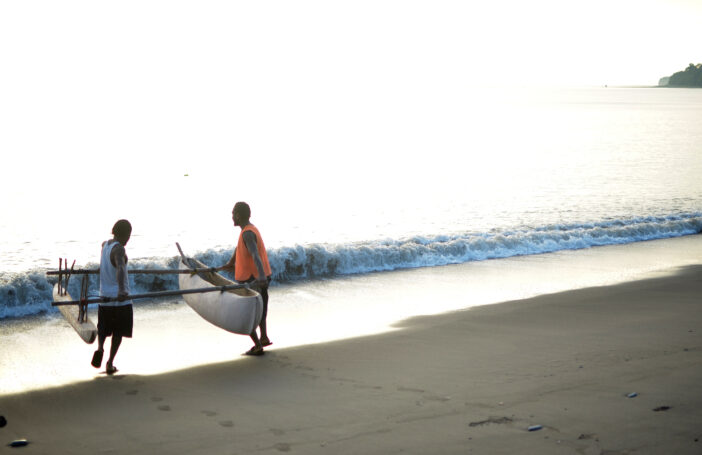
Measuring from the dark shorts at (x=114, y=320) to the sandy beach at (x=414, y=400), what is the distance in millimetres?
486

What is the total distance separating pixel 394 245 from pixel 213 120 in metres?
49.2

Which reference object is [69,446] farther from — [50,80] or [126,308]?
[50,80]

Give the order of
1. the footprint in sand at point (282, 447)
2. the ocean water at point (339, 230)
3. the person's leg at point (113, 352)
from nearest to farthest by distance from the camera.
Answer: the footprint in sand at point (282, 447), the person's leg at point (113, 352), the ocean water at point (339, 230)

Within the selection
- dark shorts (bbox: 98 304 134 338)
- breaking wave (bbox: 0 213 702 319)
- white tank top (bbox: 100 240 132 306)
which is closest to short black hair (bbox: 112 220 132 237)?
white tank top (bbox: 100 240 132 306)

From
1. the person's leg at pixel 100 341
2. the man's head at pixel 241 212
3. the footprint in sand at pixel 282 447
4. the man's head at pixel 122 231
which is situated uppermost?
the man's head at pixel 241 212

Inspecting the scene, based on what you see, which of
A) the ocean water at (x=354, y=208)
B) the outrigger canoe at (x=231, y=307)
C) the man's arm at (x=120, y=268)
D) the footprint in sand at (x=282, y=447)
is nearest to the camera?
the footprint in sand at (x=282, y=447)

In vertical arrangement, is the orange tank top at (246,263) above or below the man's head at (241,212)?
below

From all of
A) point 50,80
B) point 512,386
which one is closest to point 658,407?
point 512,386

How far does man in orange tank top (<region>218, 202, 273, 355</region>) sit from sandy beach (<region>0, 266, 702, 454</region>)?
0.30 metres

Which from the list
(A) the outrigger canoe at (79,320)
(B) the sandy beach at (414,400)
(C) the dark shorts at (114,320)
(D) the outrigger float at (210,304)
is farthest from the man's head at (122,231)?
(B) the sandy beach at (414,400)

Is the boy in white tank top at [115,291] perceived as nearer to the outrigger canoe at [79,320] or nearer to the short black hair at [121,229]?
the short black hair at [121,229]

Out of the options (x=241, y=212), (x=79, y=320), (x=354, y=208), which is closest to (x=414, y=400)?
(x=241, y=212)

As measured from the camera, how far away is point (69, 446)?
18.2 ft

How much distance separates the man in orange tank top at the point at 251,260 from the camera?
26.6ft
